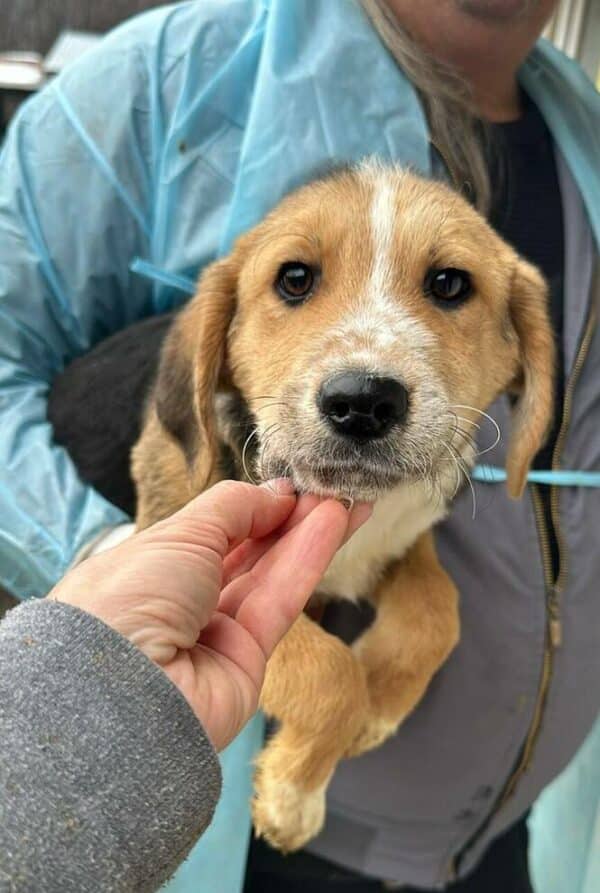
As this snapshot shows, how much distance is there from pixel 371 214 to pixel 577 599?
88 centimetres

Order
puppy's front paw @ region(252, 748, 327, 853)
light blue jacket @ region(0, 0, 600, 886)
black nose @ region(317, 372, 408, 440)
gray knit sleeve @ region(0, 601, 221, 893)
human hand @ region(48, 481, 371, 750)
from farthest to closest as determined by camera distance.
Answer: light blue jacket @ region(0, 0, 600, 886), puppy's front paw @ region(252, 748, 327, 853), black nose @ region(317, 372, 408, 440), human hand @ region(48, 481, 371, 750), gray knit sleeve @ region(0, 601, 221, 893)

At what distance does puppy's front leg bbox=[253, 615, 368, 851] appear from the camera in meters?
1.18

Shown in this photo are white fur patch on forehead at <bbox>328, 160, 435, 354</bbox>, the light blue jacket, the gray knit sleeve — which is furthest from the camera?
the light blue jacket

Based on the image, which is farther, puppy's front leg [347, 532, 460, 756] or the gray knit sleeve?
puppy's front leg [347, 532, 460, 756]

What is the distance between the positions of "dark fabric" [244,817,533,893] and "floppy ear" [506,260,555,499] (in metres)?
0.93

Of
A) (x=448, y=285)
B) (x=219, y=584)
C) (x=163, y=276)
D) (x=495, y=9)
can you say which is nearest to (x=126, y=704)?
(x=219, y=584)

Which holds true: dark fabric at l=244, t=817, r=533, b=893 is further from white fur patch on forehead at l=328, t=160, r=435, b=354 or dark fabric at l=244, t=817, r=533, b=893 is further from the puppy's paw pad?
white fur patch on forehead at l=328, t=160, r=435, b=354

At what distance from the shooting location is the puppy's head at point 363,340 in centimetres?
98

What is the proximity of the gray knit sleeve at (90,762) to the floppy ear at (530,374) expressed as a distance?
2.58ft

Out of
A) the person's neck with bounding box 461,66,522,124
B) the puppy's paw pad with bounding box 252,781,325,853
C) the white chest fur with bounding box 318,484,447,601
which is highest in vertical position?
the person's neck with bounding box 461,66,522,124

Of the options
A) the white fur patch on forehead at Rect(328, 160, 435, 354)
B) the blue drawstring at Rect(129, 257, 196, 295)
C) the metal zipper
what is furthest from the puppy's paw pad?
the blue drawstring at Rect(129, 257, 196, 295)

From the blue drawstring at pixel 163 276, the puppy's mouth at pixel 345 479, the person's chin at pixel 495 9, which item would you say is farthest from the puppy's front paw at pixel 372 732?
the person's chin at pixel 495 9

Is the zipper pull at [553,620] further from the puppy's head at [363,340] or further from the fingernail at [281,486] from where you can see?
the fingernail at [281,486]

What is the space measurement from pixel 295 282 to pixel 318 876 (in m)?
1.28
